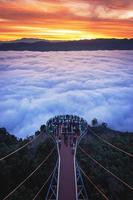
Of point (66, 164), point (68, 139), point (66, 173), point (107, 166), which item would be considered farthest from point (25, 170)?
point (66, 173)

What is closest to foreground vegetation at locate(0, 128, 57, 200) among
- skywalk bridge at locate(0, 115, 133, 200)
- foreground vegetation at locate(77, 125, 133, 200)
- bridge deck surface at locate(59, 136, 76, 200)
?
skywalk bridge at locate(0, 115, 133, 200)

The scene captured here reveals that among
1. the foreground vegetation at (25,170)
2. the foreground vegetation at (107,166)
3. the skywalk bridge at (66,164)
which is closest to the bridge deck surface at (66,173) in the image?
the skywalk bridge at (66,164)

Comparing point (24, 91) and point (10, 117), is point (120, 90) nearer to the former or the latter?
point (24, 91)

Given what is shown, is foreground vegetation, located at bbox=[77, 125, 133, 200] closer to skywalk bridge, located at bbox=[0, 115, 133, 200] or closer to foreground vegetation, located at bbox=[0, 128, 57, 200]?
skywalk bridge, located at bbox=[0, 115, 133, 200]

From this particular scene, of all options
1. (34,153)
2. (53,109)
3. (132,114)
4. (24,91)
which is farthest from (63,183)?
(24,91)

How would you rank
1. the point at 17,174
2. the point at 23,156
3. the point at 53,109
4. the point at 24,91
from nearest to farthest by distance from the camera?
the point at 17,174
the point at 23,156
the point at 53,109
the point at 24,91
